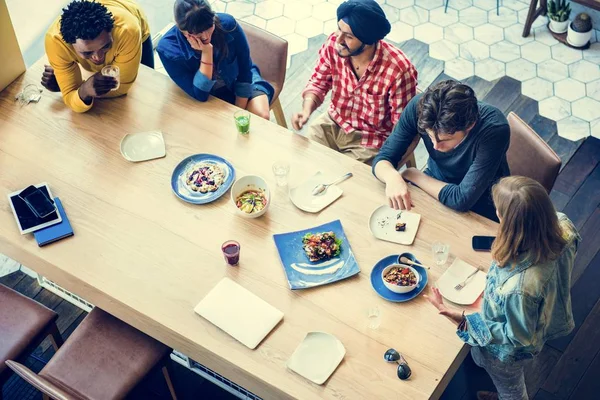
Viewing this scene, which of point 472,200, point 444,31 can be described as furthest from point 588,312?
point 444,31

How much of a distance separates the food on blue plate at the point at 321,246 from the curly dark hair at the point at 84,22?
125 cm

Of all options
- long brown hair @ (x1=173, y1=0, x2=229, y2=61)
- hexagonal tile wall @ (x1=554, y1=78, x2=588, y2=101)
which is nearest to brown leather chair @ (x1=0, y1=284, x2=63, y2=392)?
long brown hair @ (x1=173, y1=0, x2=229, y2=61)

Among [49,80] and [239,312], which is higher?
[49,80]

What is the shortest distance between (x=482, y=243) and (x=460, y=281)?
0.19 m

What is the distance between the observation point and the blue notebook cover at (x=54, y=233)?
9.59ft

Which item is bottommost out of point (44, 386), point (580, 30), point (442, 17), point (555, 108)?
point (555, 108)

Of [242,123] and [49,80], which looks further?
[49,80]

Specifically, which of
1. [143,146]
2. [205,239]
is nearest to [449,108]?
[205,239]

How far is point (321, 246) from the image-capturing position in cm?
285

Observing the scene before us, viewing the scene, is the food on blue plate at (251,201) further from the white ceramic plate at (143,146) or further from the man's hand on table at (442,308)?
the man's hand on table at (442,308)

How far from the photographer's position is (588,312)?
3.56 metres

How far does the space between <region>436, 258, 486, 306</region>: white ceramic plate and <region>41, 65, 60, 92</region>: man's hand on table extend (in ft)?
6.56

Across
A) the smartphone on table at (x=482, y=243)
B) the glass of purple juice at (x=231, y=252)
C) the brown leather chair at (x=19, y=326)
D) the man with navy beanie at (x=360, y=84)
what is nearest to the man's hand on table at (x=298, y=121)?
the man with navy beanie at (x=360, y=84)

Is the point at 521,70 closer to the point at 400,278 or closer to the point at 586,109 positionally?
the point at 586,109
